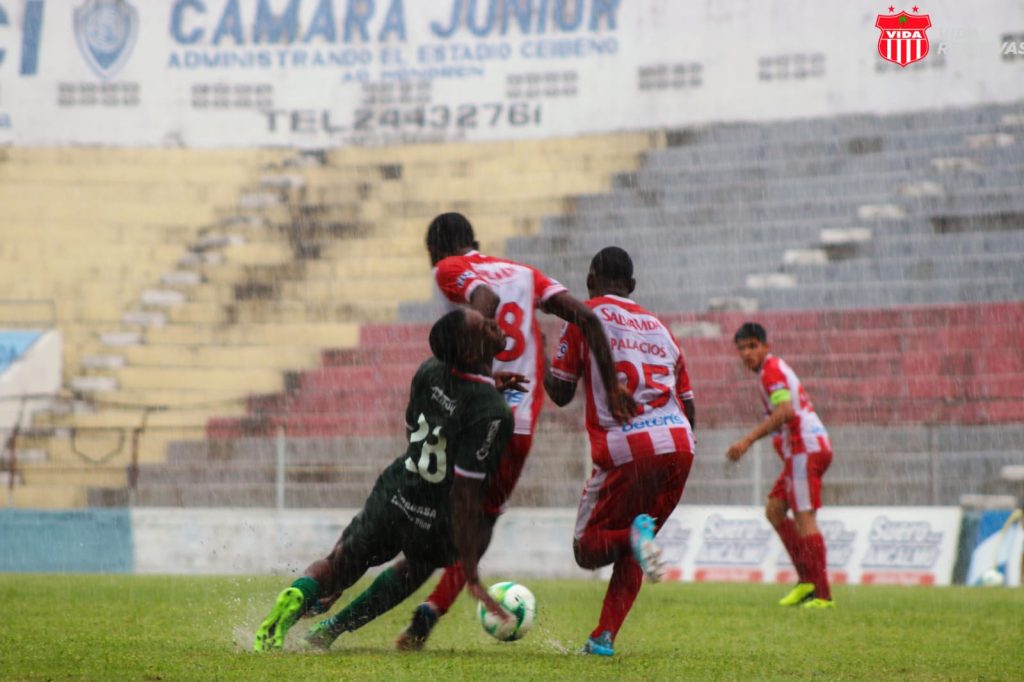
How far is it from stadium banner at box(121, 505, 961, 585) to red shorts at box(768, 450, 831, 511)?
4.05 metres

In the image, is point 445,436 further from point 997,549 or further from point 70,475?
point 70,475

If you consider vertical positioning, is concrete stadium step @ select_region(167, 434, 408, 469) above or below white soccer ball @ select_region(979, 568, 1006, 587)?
above

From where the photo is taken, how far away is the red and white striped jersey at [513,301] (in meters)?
6.91

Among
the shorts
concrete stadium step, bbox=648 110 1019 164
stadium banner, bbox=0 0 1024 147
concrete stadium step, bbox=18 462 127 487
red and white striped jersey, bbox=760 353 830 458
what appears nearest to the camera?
the shorts

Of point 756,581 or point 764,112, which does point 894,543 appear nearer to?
point 756,581

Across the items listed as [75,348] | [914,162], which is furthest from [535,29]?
[75,348]

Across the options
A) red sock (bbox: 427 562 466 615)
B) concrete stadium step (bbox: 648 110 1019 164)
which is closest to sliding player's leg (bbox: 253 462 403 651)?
red sock (bbox: 427 562 466 615)

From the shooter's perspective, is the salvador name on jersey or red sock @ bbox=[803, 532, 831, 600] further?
red sock @ bbox=[803, 532, 831, 600]

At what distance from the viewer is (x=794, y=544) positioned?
1165cm

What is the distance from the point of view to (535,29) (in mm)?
27281

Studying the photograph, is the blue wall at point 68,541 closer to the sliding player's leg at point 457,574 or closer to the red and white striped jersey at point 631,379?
the sliding player's leg at point 457,574

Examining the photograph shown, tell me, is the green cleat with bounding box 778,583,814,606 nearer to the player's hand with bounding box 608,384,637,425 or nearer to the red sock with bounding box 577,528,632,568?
the red sock with bounding box 577,528,632,568

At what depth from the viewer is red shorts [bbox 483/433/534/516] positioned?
6812mm

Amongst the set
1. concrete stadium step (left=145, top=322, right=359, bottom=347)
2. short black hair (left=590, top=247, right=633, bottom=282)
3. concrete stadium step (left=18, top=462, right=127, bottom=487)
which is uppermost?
short black hair (left=590, top=247, right=633, bottom=282)
